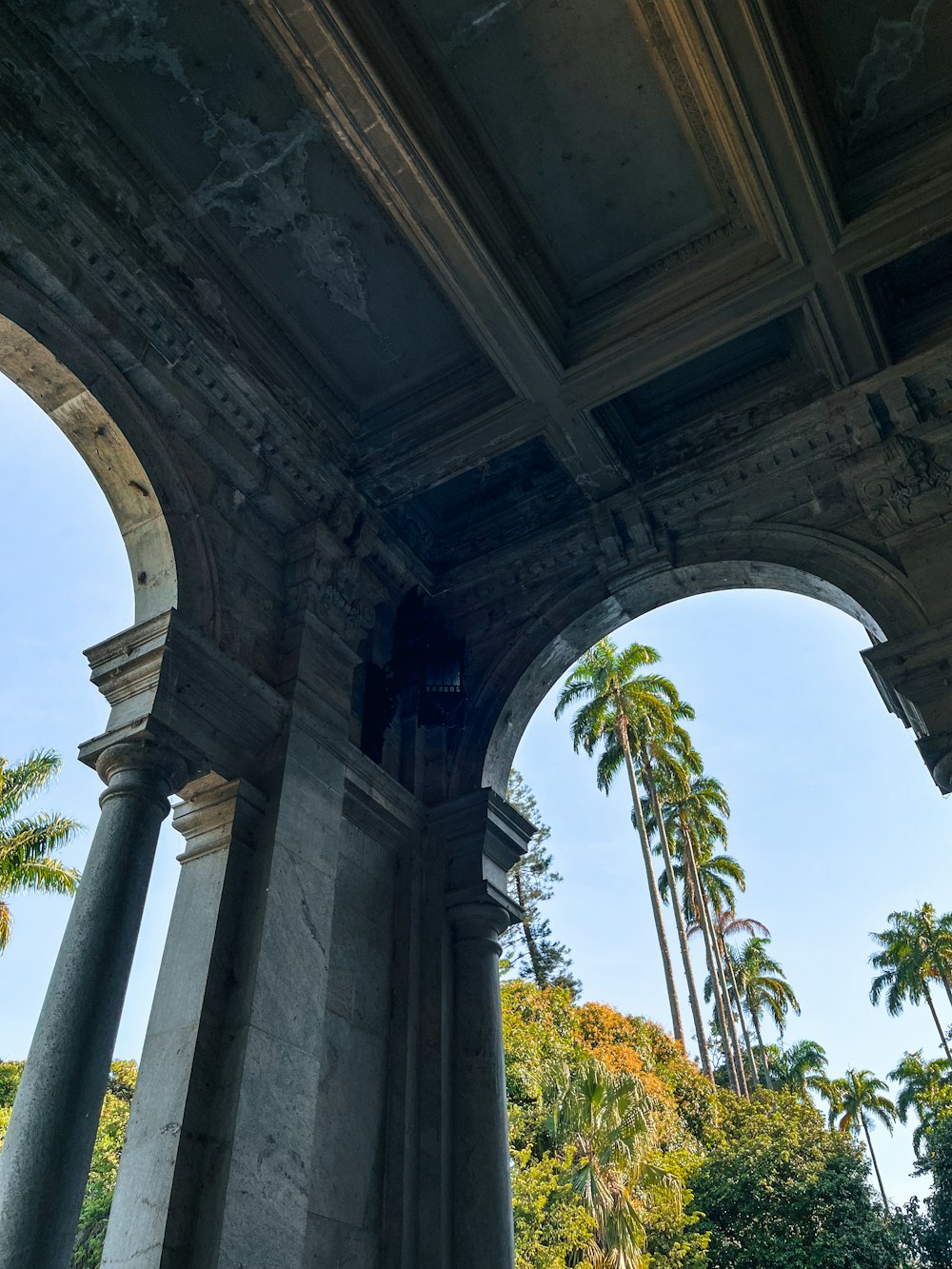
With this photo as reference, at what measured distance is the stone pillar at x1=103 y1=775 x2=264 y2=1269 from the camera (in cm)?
373

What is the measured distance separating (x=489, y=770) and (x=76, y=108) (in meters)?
4.67

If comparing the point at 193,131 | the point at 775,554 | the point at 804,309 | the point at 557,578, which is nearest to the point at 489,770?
the point at 557,578

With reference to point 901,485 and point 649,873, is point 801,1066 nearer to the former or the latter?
point 649,873

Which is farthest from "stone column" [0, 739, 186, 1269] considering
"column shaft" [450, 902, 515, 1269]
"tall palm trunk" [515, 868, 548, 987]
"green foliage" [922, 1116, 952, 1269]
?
"tall palm trunk" [515, 868, 548, 987]

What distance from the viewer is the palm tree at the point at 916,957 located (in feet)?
114

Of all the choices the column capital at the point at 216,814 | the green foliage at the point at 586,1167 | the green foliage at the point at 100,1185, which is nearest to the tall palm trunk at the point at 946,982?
the green foliage at the point at 586,1167

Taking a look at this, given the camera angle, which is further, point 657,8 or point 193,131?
point 193,131

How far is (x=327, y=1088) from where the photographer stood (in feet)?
16.0

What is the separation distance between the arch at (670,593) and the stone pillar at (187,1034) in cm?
210

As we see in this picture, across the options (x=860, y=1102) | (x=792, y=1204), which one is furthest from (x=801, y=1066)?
(x=792, y=1204)

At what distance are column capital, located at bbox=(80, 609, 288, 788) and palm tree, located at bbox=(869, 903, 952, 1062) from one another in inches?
1422

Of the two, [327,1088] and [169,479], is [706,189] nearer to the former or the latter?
[169,479]

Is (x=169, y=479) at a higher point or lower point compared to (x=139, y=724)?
higher

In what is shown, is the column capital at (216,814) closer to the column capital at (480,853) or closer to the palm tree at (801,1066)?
the column capital at (480,853)
